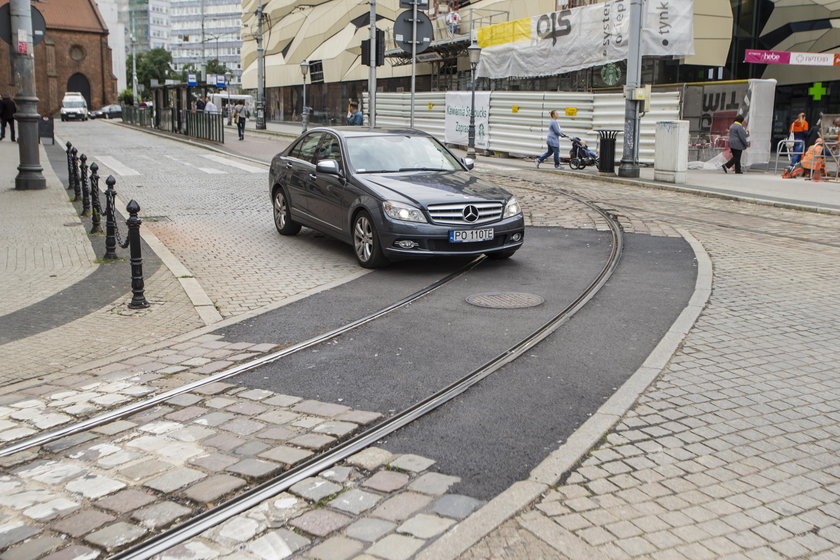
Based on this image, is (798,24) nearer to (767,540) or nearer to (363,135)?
(363,135)

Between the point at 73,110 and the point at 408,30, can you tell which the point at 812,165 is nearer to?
the point at 408,30

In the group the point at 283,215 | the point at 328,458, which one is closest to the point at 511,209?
the point at 283,215

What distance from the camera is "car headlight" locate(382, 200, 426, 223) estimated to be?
9.04m

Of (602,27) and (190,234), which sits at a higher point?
(602,27)

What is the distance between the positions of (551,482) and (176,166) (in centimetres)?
2127

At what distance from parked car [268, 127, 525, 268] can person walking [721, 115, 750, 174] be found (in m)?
13.9

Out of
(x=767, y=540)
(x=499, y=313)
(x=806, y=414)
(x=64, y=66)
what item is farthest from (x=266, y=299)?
(x=64, y=66)

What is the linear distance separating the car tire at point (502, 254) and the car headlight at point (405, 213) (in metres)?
1.17

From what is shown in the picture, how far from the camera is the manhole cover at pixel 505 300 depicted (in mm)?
7848

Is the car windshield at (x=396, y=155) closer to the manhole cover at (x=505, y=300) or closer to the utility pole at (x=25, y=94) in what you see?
the manhole cover at (x=505, y=300)

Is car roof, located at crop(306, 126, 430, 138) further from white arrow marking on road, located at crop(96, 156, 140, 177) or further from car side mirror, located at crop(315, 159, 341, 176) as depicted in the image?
white arrow marking on road, located at crop(96, 156, 140, 177)

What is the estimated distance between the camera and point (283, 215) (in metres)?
12.0

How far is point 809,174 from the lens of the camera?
2208 centimetres

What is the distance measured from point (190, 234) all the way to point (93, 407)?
7.15 meters
